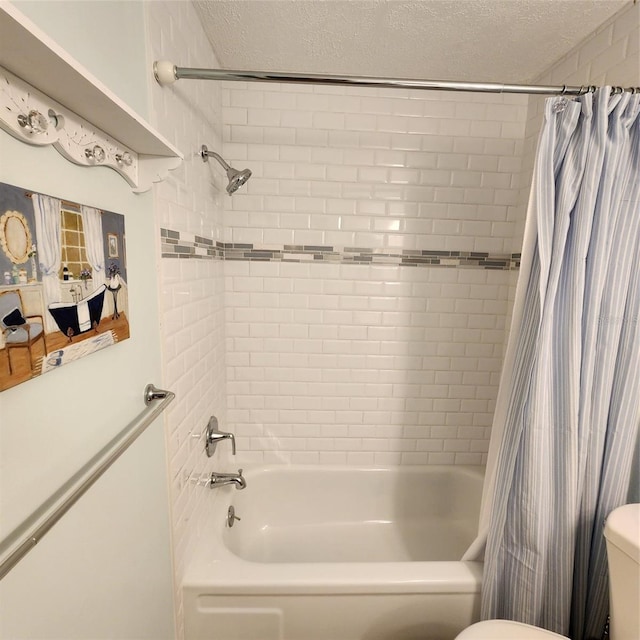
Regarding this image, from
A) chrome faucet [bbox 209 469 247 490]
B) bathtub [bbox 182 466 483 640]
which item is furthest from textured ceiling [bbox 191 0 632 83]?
bathtub [bbox 182 466 483 640]

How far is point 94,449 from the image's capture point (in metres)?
0.68

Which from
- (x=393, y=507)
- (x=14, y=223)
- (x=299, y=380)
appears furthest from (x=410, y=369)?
(x=14, y=223)

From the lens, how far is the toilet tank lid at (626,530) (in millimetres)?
900

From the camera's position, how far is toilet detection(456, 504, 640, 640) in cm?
91

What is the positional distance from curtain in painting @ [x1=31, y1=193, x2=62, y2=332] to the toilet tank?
139 centimetres

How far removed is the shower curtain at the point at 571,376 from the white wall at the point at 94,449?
111cm

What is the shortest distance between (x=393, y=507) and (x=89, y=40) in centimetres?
217

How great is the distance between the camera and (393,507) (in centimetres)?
192

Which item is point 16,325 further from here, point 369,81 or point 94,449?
point 369,81

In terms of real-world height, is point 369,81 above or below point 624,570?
above

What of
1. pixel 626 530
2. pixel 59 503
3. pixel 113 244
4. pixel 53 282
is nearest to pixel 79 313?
pixel 53 282

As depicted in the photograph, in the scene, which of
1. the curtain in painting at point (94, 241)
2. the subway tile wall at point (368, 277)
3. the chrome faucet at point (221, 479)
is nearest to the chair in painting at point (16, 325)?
the curtain in painting at point (94, 241)

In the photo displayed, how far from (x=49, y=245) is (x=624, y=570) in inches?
59.1

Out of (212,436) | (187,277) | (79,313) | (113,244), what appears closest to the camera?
(79,313)
